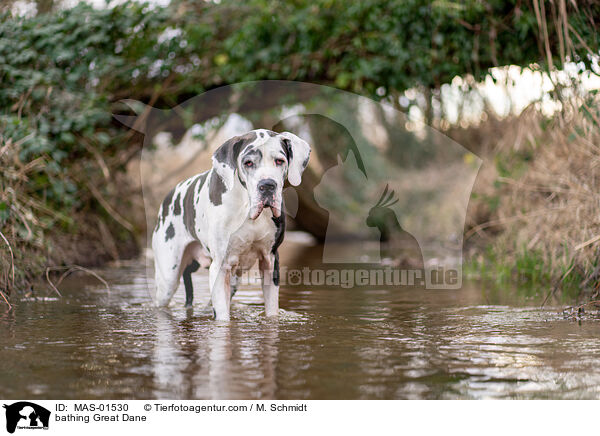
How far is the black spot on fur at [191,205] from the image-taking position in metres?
5.61

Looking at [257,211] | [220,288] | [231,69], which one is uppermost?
[231,69]

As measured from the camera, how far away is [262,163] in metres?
4.75

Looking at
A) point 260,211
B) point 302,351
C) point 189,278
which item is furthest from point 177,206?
point 302,351

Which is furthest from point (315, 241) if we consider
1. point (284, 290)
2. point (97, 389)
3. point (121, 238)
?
point (97, 389)

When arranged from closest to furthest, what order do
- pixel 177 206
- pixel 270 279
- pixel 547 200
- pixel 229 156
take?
pixel 229 156 < pixel 270 279 < pixel 177 206 < pixel 547 200

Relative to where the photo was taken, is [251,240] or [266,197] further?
[251,240]

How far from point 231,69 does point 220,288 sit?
596 cm

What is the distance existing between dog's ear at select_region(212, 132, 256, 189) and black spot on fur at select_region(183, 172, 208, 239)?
1.94 feet

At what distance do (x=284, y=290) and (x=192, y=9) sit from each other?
490 cm

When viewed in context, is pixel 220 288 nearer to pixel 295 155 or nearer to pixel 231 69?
pixel 295 155

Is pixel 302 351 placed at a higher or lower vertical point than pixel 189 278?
lower
